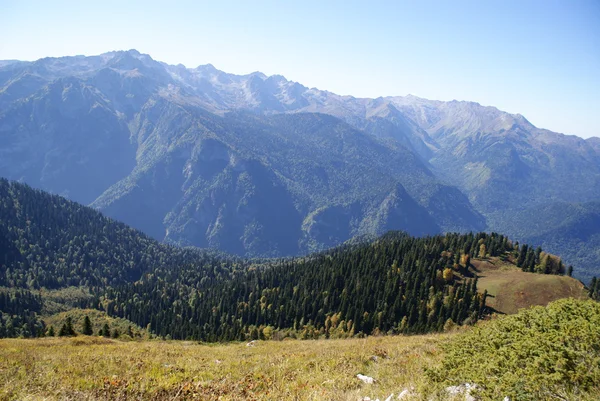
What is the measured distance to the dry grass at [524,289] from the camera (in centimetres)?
8900

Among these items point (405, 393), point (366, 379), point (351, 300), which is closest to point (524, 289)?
point (351, 300)

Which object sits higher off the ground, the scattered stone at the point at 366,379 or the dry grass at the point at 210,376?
the scattered stone at the point at 366,379

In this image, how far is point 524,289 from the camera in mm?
95312

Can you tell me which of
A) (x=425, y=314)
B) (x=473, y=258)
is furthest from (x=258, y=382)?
(x=473, y=258)

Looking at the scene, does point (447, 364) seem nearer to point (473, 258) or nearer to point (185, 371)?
point (185, 371)

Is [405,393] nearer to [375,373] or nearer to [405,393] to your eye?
[405,393]

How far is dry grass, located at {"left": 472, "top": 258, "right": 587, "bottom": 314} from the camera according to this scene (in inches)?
3504

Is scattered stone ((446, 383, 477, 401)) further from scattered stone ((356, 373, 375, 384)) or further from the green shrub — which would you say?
scattered stone ((356, 373, 375, 384))

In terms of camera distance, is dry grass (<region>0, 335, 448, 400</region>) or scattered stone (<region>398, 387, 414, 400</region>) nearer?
scattered stone (<region>398, 387, 414, 400</region>)

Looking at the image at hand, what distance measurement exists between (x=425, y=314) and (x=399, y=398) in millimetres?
100696

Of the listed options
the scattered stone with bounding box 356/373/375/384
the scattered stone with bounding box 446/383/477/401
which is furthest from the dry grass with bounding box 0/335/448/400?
the scattered stone with bounding box 446/383/477/401

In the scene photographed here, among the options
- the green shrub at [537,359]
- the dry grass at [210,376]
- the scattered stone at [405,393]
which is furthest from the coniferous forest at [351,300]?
the scattered stone at [405,393]

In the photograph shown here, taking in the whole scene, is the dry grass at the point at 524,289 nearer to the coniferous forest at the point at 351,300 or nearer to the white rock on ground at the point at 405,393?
the coniferous forest at the point at 351,300

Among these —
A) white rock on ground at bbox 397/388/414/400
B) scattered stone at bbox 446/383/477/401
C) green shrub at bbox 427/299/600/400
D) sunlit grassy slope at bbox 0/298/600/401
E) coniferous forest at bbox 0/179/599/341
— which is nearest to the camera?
green shrub at bbox 427/299/600/400
